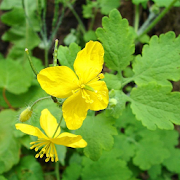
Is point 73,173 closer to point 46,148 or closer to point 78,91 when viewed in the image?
point 46,148

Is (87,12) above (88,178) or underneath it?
above

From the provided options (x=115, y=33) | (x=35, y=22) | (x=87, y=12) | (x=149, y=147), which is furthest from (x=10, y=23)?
(x=149, y=147)

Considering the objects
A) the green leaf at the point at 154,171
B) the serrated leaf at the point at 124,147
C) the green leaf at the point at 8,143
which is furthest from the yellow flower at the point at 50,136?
the green leaf at the point at 154,171

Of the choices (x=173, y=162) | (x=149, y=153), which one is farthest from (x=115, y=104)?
(x=173, y=162)

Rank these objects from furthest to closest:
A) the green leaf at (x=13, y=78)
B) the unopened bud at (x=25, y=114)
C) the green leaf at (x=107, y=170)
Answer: the green leaf at (x=13, y=78) < the green leaf at (x=107, y=170) < the unopened bud at (x=25, y=114)

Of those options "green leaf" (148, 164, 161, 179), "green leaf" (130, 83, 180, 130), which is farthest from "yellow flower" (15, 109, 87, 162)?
"green leaf" (148, 164, 161, 179)

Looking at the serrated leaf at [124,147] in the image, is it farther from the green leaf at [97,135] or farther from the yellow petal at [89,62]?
the yellow petal at [89,62]

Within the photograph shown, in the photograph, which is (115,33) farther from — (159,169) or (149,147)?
(159,169)

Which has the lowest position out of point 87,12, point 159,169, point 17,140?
point 159,169
